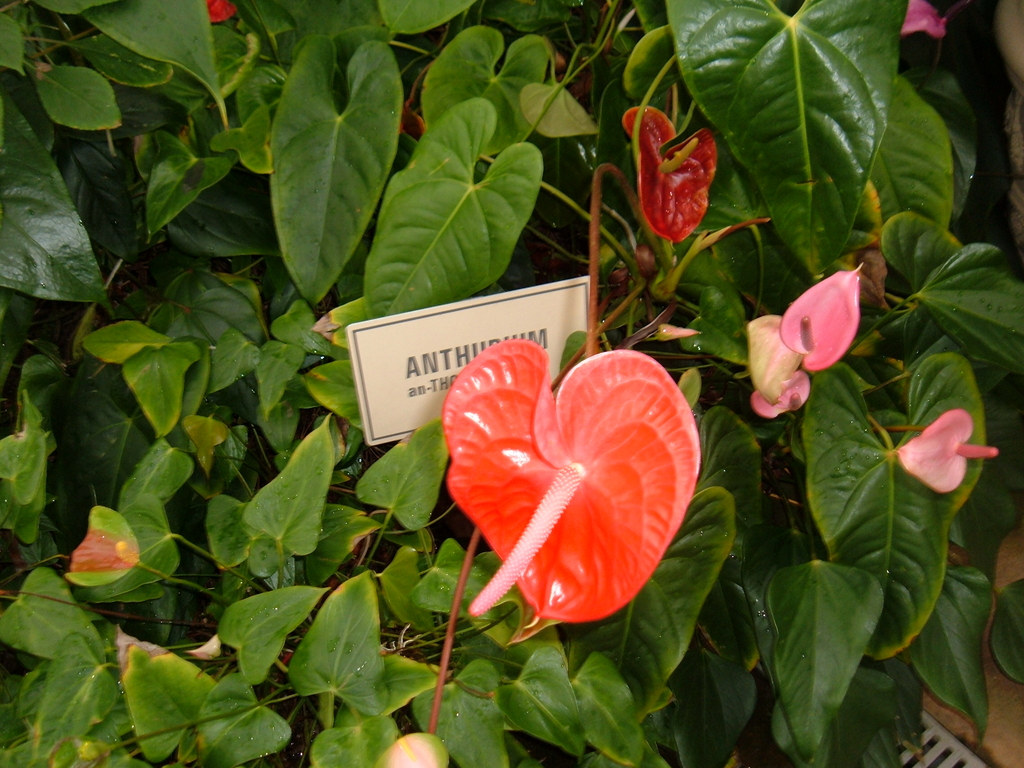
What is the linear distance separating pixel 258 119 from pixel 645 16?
1.32 feet

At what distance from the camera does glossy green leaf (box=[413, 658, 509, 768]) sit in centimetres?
62

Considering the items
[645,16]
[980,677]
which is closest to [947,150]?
[645,16]

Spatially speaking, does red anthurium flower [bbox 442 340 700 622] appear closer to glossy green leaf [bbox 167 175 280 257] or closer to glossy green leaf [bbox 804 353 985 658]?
glossy green leaf [bbox 804 353 985 658]

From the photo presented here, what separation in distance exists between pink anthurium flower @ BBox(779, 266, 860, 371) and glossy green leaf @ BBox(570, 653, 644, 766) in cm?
34

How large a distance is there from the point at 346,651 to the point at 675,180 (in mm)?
530

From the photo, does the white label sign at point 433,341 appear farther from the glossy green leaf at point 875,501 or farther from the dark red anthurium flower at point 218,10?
the dark red anthurium flower at point 218,10

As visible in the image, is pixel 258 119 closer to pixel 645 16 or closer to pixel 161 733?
pixel 645 16

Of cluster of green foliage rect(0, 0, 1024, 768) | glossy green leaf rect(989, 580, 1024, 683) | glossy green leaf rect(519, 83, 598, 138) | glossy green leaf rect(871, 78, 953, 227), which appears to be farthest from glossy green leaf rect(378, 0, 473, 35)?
glossy green leaf rect(989, 580, 1024, 683)

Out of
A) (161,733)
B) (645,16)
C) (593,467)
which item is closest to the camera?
(593,467)

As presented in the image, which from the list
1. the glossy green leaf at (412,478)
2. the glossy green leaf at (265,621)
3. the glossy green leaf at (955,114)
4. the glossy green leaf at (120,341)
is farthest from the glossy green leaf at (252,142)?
the glossy green leaf at (955,114)

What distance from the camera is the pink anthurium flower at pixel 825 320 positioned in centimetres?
56

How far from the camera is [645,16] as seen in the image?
0.71 m

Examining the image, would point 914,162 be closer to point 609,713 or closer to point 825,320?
point 825,320

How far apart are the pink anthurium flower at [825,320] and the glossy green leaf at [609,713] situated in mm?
337
